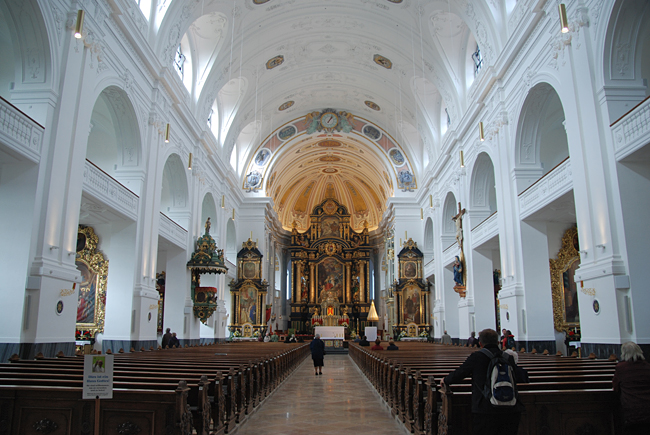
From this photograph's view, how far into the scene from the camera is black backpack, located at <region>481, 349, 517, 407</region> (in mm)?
3299

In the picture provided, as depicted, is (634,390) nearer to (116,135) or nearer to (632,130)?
(632,130)

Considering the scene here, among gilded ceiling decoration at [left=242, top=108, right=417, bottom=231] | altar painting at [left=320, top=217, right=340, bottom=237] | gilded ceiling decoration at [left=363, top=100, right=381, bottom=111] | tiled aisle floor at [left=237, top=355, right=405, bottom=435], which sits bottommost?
tiled aisle floor at [left=237, top=355, right=405, bottom=435]

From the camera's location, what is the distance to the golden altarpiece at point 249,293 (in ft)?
84.6

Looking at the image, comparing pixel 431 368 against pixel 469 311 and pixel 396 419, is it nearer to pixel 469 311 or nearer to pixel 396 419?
pixel 396 419

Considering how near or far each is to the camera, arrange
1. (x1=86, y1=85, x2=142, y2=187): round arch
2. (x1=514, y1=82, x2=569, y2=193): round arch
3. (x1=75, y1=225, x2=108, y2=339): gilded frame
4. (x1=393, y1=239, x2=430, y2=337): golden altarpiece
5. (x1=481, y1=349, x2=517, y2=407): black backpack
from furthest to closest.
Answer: (x1=393, y1=239, x2=430, y2=337): golden altarpiece, (x1=75, y1=225, x2=108, y2=339): gilded frame, (x1=86, y1=85, x2=142, y2=187): round arch, (x1=514, y1=82, x2=569, y2=193): round arch, (x1=481, y1=349, x2=517, y2=407): black backpack

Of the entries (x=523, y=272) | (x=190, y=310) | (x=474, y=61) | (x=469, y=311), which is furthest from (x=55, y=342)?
(x=474, y=61)

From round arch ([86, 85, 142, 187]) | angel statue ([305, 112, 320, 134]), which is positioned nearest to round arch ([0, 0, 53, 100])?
round arch ([86, 85, 142, 187])

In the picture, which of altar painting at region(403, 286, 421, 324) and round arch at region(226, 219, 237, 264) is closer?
altar painting at region(403, 286, 421, 324)

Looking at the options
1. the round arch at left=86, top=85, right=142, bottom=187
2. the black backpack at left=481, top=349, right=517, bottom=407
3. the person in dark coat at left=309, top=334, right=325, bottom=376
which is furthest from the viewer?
the person in dark coat at left=309, top=334, right=325, bottom=376

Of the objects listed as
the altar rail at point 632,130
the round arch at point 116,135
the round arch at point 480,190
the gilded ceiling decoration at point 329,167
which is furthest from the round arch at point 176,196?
the altar rail at point 632,130

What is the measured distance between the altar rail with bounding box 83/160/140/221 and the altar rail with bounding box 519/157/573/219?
400 inches

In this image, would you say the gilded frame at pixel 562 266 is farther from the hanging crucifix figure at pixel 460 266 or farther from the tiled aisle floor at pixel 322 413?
the tiled aisle floor at pixel 322 413

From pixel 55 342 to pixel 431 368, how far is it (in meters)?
6.73

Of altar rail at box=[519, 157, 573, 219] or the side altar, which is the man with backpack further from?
the side altar
